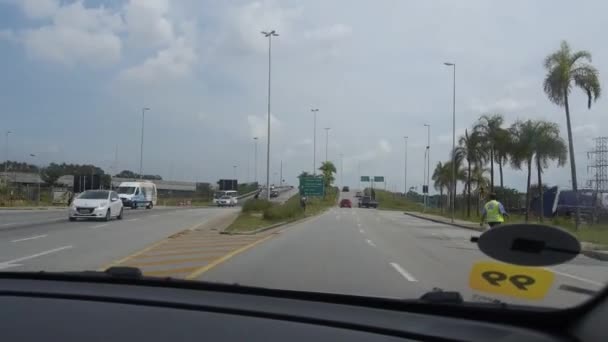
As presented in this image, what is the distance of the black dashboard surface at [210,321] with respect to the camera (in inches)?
102

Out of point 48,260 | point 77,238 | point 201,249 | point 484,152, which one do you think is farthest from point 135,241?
point 484,152

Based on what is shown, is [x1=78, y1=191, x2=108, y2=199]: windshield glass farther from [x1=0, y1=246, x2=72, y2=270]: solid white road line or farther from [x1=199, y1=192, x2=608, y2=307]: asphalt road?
[x1=0, y1=246, x2=72, y2=270]: solid white road line

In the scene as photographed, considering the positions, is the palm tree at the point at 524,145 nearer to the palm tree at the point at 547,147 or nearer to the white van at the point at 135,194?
the palm tree at the point at 547,147

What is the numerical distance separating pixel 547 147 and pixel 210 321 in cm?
2936

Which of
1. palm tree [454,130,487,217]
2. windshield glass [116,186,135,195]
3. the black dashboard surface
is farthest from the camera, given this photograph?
windshield glass [116,186,135,195]

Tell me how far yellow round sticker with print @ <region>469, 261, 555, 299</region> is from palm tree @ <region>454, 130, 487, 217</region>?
46.2 meters

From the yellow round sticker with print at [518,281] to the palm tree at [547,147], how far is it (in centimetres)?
2641

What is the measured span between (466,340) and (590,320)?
Result: 1.87ft

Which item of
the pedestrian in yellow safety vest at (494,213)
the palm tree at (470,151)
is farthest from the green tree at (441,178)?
the pedestrian in yellow safety vest at (494,213)

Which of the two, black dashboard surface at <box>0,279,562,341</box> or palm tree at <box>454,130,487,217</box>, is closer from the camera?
black dashboard surface at <box>0,279,562,341</box>

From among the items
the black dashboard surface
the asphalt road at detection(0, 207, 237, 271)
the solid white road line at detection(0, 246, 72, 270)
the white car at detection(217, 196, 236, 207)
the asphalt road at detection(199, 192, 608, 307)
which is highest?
the black dashboard surface

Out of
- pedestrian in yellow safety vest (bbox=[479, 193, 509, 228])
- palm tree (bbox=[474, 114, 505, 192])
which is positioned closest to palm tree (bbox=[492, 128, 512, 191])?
palm tree (bbox=[474, 114, 505, 192])

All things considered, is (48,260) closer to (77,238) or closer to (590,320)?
(77,238)

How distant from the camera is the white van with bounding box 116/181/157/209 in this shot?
52219 millimetres
